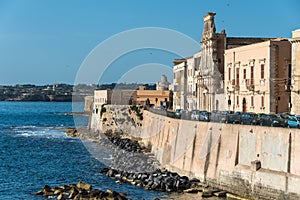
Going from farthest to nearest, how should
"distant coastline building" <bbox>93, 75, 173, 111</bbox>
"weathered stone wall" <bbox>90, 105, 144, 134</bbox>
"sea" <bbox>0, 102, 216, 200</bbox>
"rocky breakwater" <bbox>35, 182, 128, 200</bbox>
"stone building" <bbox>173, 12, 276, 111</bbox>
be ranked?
1. "distant coastline building" <bbox>93, 75, 173, 111</bbox>
2. "weathered stone wall" <bbox>90, 105, 144, 134</bbox>
3. "stone building" <bbox>173, 12, 276, 111</bbox>
4. "sea" <bbox>0, 102, 216, 200</bbox>
5. "rocky breakwater" <bbox>35, 182, 128, 200</bbox>

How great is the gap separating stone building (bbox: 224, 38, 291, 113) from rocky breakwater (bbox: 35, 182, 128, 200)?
15.6 m

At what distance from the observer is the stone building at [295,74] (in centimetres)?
3606

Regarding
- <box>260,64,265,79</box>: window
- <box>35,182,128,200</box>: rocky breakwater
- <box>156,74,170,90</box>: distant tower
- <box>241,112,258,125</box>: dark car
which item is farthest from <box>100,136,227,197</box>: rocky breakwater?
<box>156,74,170,90</box>: distant tower

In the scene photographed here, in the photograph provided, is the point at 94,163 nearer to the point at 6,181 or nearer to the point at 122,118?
the point at 6,181

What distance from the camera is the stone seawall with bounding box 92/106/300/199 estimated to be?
84.3ft

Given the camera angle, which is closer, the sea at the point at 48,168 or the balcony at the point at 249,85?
the sea at the point at 48,168

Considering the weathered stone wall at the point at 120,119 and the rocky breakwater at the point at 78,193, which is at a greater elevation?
the weathered stone wall at the point at 120,119

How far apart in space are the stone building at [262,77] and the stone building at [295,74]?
2.66 m

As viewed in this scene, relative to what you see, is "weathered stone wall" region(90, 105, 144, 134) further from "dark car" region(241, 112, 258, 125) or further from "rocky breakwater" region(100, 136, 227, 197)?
"dark car" region(241, 112, 258, 125)

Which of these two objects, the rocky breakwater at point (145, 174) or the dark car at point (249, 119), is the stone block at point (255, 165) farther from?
the dark car at point (249, 119)

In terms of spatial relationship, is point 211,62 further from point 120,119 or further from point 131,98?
point 131,98

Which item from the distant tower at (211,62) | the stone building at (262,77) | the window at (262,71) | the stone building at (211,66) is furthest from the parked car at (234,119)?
the distant tower at (211,62)

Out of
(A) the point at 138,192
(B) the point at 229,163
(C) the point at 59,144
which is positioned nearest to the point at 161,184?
(A) the point at 138,192

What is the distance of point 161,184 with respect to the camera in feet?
108
